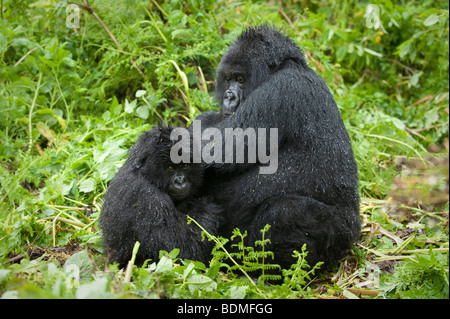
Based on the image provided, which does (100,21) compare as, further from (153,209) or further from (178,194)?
(153,209)

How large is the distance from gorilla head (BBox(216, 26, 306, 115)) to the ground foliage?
1.03 metres

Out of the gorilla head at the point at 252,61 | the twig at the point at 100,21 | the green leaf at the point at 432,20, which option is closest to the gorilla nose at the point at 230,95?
the gorilla head at the point at 252,61

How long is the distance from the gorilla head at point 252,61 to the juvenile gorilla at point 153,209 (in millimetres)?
688

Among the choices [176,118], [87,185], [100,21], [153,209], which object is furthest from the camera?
[100,21]

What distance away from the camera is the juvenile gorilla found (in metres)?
3.19

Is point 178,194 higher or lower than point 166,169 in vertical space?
lower

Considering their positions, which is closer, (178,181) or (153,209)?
(153,209)

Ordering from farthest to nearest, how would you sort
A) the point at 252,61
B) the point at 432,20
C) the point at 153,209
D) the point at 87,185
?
the point at 432,20 < the point at 87,185 < the point at 252,61 < the point at 153,209

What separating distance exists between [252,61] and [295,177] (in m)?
0.96

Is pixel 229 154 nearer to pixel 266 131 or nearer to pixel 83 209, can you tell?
pixel 266 131

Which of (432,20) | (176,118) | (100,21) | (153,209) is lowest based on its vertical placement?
(153,209)

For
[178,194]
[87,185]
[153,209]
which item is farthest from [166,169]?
[87,185]

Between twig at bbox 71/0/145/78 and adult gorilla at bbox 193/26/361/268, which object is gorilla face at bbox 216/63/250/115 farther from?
twig at bbox 71/0/145/78

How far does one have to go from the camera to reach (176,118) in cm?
532
